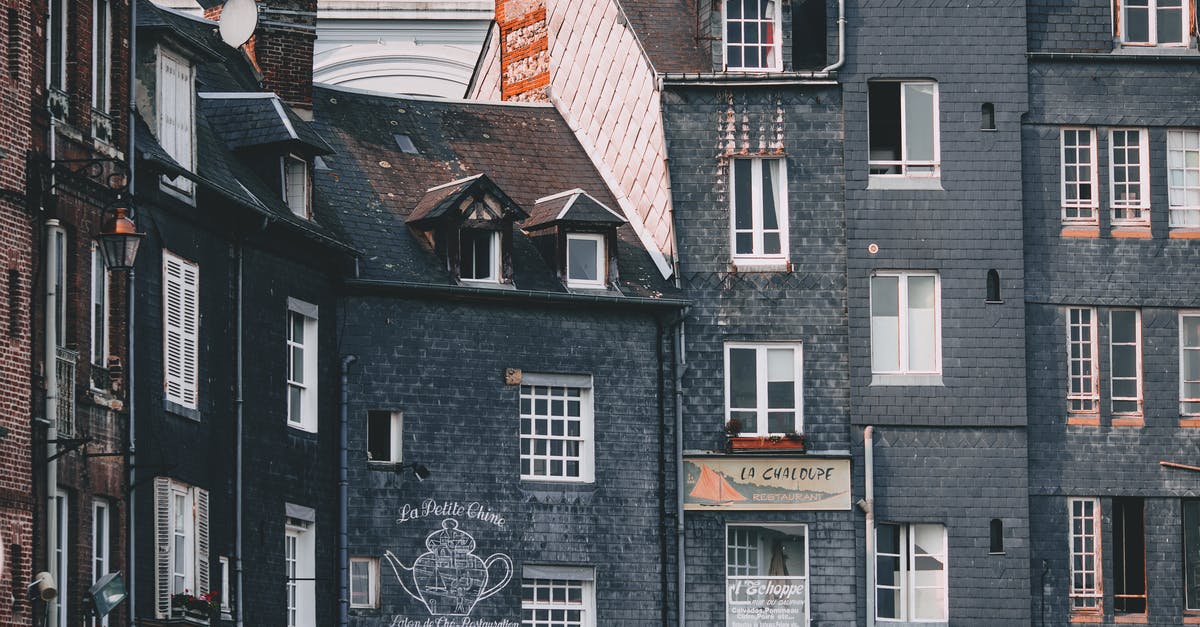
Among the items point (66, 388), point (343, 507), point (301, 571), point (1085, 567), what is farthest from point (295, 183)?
point (1085, 567)

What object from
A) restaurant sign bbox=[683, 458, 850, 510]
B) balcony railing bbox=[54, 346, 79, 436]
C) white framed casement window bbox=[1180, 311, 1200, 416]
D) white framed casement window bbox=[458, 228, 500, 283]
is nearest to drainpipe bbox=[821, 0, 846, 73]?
white framed casement window bbox=[458, 228, 500, 283]

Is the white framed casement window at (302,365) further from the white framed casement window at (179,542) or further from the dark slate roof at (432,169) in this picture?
the white framed casement window at (179,542)

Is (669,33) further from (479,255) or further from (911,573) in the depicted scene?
(911,573)

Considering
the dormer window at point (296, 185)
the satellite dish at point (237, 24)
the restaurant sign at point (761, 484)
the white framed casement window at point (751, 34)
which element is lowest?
the restaurant sign at point (761, 484)

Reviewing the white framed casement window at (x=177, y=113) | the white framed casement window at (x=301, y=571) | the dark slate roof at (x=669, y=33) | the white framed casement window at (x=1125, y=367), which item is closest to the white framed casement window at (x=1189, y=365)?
the white framed casement window at (x=1125, y=367)

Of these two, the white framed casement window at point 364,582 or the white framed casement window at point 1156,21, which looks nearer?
the white framed casement window at point 364,582

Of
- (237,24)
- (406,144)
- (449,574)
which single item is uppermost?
(237,24)

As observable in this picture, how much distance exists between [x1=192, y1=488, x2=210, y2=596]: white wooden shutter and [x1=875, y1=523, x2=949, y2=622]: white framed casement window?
12752mm

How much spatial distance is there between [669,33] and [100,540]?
17.7 m

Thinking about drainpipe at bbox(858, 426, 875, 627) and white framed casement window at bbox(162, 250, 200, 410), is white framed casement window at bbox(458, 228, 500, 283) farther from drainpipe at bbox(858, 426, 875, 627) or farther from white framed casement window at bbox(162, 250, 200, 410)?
white framed casement window at bbox(162, 250, 200, 410)

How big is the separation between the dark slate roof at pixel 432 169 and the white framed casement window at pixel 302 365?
180 cm

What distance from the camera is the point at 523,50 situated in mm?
57781

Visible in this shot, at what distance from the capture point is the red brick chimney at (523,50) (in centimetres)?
5694

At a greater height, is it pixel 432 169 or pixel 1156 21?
pixel 1156 21
